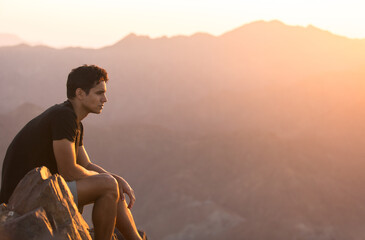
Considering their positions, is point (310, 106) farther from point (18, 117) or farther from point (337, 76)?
point (18, 117)

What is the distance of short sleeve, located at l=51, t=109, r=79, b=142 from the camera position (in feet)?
12.7

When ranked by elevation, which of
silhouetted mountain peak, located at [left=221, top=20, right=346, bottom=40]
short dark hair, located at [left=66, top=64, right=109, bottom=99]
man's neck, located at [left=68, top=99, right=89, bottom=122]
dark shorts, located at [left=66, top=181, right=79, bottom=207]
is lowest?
dark shorts, located at [left=66, top=181, right=79, bottom=207]

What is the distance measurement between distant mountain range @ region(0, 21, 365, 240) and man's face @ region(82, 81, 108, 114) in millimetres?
29786

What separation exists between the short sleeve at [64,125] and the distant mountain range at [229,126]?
1181 inches

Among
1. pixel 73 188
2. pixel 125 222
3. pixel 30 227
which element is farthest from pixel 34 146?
pixel 125 222

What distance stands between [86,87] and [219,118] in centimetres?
6843

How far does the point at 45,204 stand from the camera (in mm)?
3650

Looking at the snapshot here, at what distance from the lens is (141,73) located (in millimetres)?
101250

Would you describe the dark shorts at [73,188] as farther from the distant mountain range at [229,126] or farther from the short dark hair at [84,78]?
the distant mountain range at [229,126]

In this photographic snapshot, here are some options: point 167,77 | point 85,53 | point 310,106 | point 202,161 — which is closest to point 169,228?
point 202,161

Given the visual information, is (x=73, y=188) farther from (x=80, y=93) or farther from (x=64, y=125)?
(x=80, y=93)

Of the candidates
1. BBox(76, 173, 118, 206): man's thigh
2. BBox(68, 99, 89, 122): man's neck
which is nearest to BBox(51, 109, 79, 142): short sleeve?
BBox(68, 99, 89, 122): man's neck

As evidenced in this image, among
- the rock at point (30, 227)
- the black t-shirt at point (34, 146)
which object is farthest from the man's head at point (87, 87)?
the rock at point (30, 227)

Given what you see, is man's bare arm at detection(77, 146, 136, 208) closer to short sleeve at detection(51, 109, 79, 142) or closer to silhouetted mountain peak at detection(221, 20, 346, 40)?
short sleeve at detection(51, 109, 79, 142)
